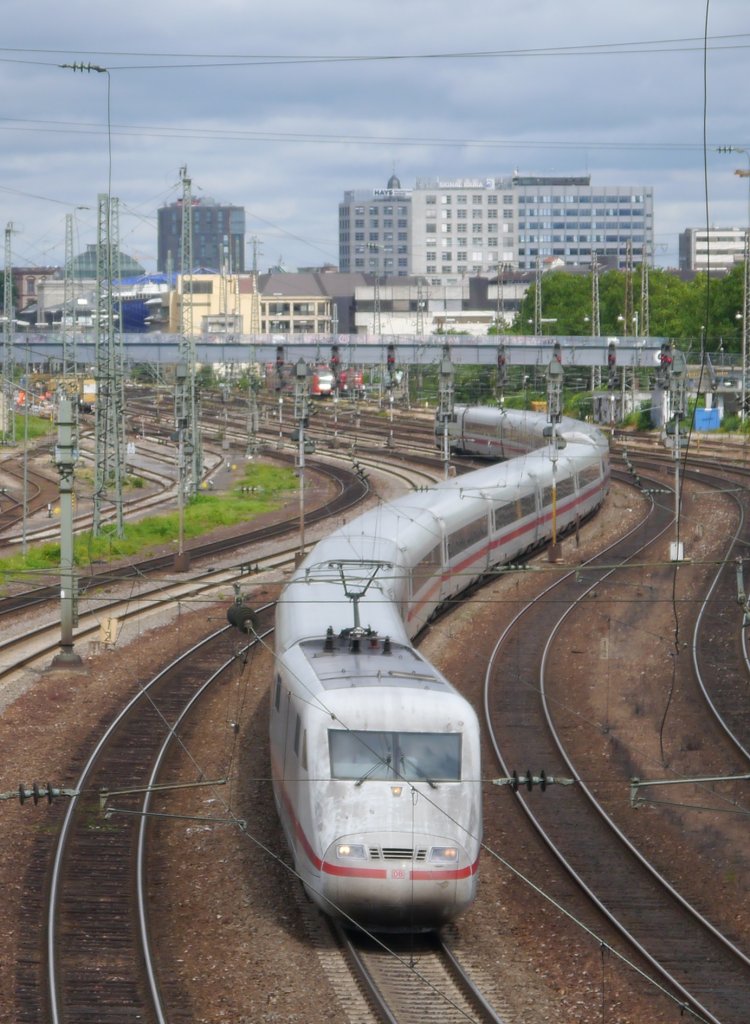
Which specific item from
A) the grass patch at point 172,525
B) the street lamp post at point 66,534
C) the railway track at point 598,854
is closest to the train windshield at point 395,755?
the railway track at point 598,854

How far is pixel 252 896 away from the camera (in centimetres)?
1530

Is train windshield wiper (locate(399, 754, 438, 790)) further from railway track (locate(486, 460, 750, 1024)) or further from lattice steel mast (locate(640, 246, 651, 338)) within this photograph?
lattice steel mast (locate(640, 246, 651, 338))

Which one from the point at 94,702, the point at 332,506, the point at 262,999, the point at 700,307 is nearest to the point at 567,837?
the point at 262,999

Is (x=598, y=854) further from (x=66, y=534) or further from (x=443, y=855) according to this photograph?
(x=66, y=534)

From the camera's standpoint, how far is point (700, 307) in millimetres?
102562

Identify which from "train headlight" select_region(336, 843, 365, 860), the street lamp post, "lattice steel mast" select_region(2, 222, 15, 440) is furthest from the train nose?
"lattice steel mast" select_region(2, 222, 15, 440)

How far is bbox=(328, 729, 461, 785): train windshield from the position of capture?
45.6 ft

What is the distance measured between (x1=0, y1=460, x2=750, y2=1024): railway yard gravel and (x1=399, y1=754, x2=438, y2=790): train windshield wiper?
168 centimetres

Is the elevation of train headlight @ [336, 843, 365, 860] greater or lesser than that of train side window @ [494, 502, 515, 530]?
lesser

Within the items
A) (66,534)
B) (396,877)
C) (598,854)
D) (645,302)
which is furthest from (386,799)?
(645,302)

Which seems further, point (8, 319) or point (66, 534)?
point (8, 319)

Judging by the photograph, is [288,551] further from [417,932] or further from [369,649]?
[417,932]

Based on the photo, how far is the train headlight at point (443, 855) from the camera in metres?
13.5

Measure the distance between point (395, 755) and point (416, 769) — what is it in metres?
0.25
